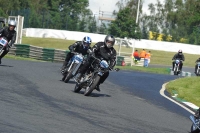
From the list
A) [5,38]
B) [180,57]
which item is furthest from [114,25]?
[5,38]

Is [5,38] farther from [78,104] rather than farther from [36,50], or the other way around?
[36,50]

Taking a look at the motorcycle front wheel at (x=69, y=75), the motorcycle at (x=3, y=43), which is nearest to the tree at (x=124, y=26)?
the motorcycle at (x=3, y=43)

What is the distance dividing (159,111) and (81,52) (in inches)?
172

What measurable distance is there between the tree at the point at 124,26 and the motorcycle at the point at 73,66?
1642 inches

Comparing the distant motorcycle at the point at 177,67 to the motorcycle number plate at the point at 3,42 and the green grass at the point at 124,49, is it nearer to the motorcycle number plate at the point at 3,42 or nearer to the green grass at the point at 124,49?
the green grass at the point at 124,49

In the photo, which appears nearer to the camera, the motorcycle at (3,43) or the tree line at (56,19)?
the motorcycle at (3,43)

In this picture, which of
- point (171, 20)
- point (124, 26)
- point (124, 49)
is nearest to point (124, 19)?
point (124, 26)

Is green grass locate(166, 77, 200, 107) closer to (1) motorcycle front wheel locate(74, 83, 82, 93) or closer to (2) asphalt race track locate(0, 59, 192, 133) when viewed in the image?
(2) asphalt race track locate(0, 59, 192, 133)

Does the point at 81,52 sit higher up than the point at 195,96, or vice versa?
the point at 81,52

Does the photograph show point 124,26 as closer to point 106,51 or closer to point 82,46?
point 82,46

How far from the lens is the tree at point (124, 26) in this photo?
2435 inches

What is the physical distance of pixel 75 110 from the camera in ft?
42.8

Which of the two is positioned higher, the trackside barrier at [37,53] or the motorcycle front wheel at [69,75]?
the motorcycle front wheel at [69,75]

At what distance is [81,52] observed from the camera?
1945 cm
